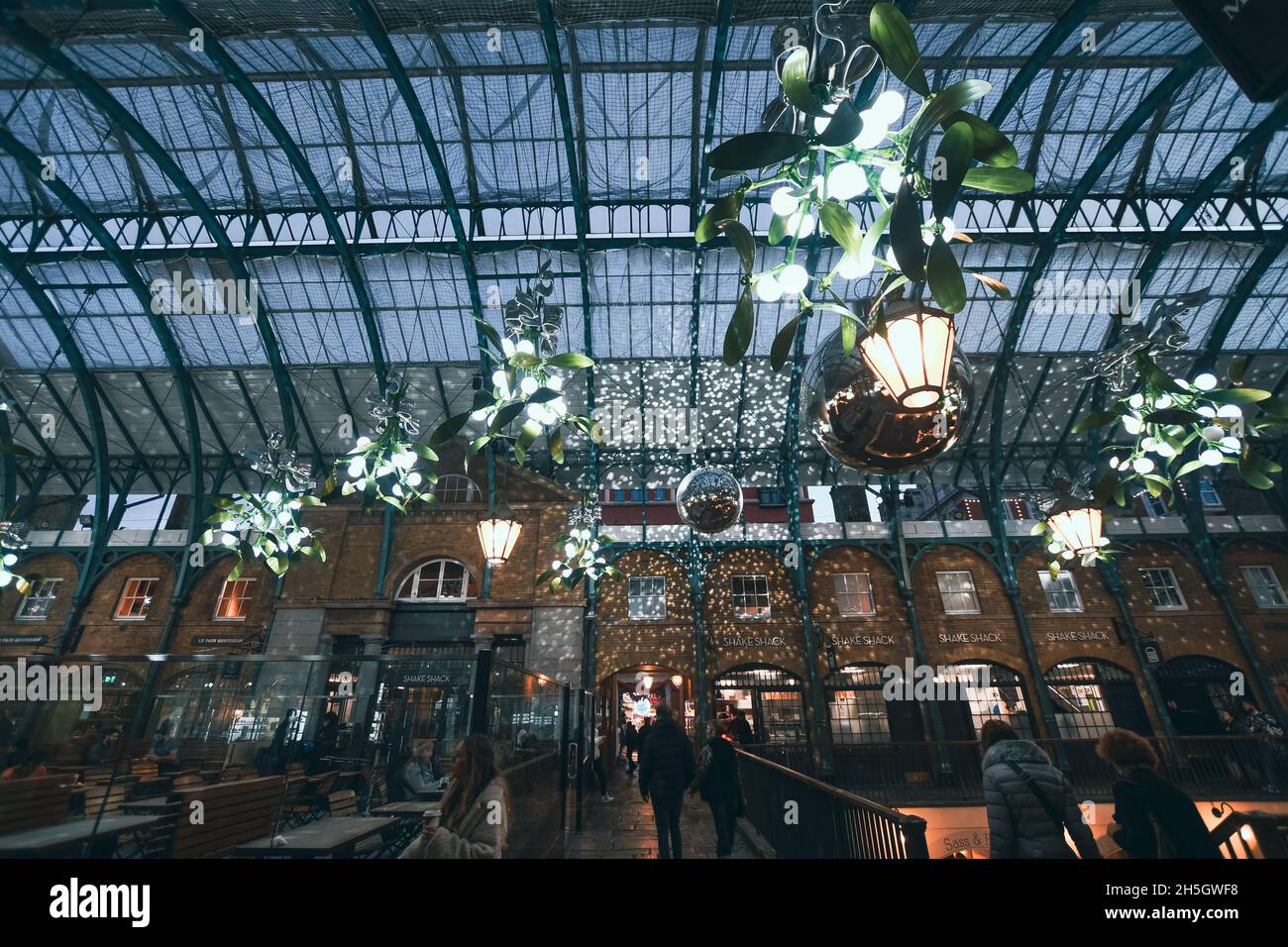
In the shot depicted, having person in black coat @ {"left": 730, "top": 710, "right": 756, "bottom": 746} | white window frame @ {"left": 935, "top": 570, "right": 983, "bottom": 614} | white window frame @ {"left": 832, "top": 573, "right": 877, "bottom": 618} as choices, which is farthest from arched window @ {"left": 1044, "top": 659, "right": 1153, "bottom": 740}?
person in black coat @ {"left": 730, "top": 710, "right": 756, "bottom": 746}

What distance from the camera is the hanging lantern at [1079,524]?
17.0ft

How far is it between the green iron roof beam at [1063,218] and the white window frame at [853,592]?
408 centimetres

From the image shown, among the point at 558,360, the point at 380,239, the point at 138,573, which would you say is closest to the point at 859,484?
the point at 380,239

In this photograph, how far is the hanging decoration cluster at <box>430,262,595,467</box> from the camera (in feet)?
8.09

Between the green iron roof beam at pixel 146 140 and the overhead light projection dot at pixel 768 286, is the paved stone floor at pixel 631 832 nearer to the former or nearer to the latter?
the overhead light projection dot at pixel 768 286

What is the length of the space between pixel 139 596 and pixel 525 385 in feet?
57.1

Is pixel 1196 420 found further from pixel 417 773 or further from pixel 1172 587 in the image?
pixel 1172 587

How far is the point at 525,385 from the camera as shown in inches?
113

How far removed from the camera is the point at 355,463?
13.9 feet

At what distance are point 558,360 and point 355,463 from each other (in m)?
2.58

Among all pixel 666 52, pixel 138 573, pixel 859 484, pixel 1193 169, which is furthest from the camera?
pixel 859 484

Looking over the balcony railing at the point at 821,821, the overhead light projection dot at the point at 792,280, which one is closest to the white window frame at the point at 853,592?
the balcony railing at the point at 821,821
